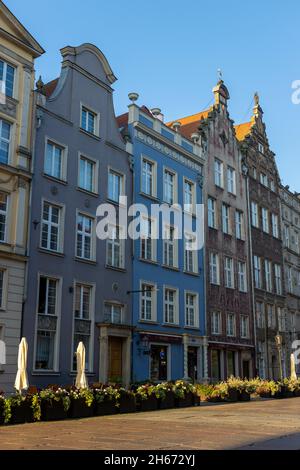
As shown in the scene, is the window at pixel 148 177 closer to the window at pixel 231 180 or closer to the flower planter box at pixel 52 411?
the window at pixel 231 180

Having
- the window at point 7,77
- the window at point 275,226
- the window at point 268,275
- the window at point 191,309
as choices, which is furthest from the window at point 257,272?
the window at point 7,77

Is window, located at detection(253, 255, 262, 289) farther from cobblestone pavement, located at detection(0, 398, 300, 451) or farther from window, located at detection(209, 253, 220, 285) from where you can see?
cobblestone pavement, located at detection(0, 398, 300, 451)

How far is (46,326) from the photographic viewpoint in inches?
888

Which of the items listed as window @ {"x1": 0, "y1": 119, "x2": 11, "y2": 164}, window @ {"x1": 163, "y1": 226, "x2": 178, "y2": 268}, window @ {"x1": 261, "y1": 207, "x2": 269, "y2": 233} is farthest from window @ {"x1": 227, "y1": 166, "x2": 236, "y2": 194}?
window @ {"x1": 0, "y1": 119, "x2": 11, "y2": 164}

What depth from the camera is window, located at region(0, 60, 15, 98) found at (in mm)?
22766

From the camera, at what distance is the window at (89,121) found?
26859 millimetres

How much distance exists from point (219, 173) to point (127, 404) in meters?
23.1

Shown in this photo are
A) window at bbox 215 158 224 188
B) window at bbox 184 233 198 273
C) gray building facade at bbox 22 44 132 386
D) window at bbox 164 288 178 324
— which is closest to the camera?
gray building facade at bbox 22 44 132 386

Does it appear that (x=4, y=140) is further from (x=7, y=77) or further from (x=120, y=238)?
(x=120, y=238)

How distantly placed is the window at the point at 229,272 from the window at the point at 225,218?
73.5 inches

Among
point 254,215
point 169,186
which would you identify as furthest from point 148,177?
point 254,215

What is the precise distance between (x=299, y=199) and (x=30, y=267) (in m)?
34.3

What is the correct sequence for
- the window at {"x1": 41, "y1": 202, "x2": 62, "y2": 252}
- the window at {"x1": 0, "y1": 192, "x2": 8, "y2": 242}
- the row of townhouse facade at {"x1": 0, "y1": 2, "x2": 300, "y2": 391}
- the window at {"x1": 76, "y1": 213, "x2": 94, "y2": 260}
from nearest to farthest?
the window at {"x1": 0, "y1": 192, "x2": 8, "y2": 242}
the row of townhouse facade at {"x1": 0, "y1": 2, "x2": 300, "y2": 391}
the window at {"x1": 41, "y1": 202, "x2": 62, "y2": 252}
the window at {"x1": 76, "y1": 213, "x2": 94, "y2": 260}

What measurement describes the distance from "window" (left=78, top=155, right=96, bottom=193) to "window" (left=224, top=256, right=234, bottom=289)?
13058 mm
